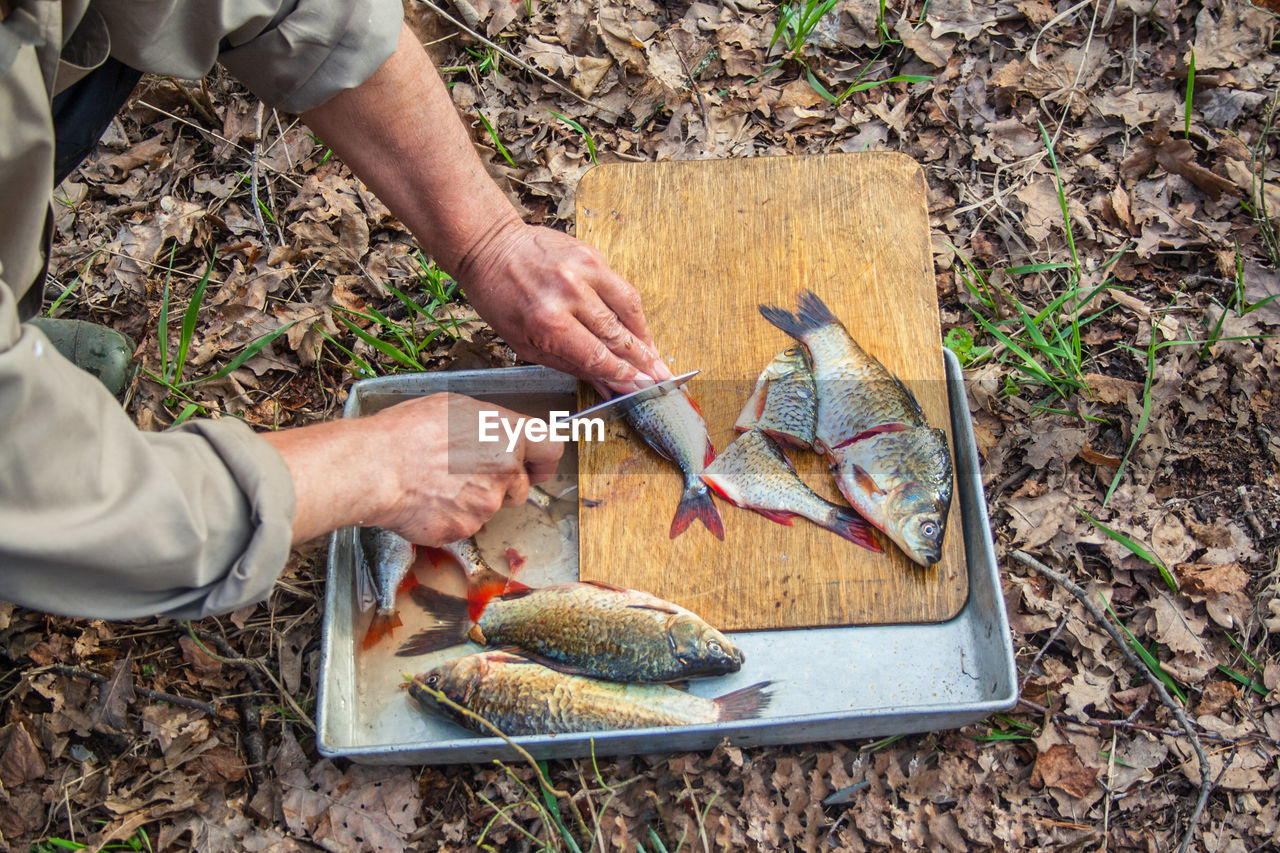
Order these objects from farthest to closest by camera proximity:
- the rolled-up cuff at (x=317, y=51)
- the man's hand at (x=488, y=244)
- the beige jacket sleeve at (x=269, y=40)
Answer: the man's hand at (x=488, y=244), the rolled-up cuff at (x=317, y=51), the beige jacket sleeve at (x=269, y=40)

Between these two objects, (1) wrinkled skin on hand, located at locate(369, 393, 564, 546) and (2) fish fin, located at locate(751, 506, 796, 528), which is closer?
(1) wrinkled skin on hand, located at locate(369, 393, 564, 546)

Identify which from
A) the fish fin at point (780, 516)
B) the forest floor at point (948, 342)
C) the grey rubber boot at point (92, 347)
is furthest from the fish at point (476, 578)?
the grey rubber boot at point (92, 347)

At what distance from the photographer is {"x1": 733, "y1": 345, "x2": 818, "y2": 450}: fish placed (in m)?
2.81

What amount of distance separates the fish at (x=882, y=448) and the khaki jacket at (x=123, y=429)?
5.40 ft

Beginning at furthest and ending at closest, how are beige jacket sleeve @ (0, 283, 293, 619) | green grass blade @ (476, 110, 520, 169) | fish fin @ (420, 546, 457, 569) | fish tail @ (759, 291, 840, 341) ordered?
green grass blade @ (476, 110, 520, 169) < fish tail @ (759, 291, 840, 341) < fish fin @ (420, 546, 457, 569) < beige jacket sleeve @ (0, 283, 293, 619)

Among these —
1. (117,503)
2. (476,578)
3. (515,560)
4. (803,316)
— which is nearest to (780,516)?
(803,316)

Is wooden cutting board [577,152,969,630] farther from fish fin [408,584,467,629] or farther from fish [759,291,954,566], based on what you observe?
fish fin [408,584,467,629]

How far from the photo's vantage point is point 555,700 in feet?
8.26

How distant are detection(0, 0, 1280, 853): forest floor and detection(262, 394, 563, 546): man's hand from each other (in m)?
0.81

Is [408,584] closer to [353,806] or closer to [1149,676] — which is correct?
[353,806]

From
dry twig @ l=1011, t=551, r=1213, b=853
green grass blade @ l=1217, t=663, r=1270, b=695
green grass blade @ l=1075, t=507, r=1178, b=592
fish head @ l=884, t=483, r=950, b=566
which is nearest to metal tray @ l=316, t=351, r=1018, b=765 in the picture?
fish head @ l=884, t=483, r=950, b=566

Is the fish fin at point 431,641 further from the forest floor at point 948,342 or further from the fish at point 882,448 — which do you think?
the fish at point 882,448

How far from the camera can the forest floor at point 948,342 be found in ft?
9.12

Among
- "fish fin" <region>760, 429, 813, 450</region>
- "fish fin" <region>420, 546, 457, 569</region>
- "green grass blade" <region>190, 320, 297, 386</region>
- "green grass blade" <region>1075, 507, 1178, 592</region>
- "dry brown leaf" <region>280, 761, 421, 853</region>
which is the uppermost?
"fish fin" <region>760, 429, 813, 450</region>
